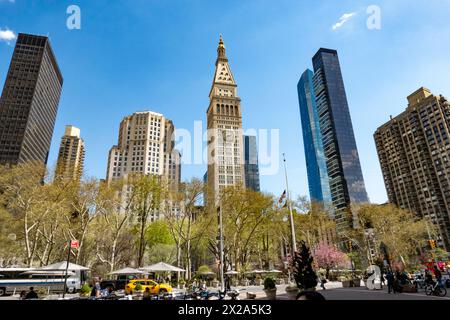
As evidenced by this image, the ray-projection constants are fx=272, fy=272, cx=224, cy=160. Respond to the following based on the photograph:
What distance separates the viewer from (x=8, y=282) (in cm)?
3212

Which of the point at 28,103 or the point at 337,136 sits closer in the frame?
the point at 28,103

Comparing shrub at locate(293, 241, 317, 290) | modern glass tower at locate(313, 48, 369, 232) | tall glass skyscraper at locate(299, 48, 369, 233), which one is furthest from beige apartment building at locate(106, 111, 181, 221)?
shrub at locate(293, 241, 317, 290)

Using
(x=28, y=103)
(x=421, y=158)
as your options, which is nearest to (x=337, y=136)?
(x=421, y=158)

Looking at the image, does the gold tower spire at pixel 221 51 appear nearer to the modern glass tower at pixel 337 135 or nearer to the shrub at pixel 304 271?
the modern glass tower at pixel 337 135

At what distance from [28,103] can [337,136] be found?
565 ft

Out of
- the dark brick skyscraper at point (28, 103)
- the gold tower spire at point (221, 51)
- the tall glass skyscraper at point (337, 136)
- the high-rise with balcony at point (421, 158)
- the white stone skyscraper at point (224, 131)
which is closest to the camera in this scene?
the high-rise with balcony at point (421, 158)

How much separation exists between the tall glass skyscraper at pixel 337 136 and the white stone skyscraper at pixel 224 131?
226ft

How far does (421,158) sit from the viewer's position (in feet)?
372

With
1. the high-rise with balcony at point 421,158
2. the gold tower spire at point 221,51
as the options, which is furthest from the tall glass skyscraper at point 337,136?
the gold tower spire at point 221,51

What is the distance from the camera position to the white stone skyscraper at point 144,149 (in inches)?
4946

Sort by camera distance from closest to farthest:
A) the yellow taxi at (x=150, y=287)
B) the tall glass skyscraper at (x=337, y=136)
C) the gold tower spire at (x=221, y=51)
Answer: the yellow taxi at (x=150, y=287)
the gold tower spire at (x=221, y=51)
the tall glass skyscraper at (x=337, y=136)

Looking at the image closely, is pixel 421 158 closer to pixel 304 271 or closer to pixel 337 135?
pixel 337 135
